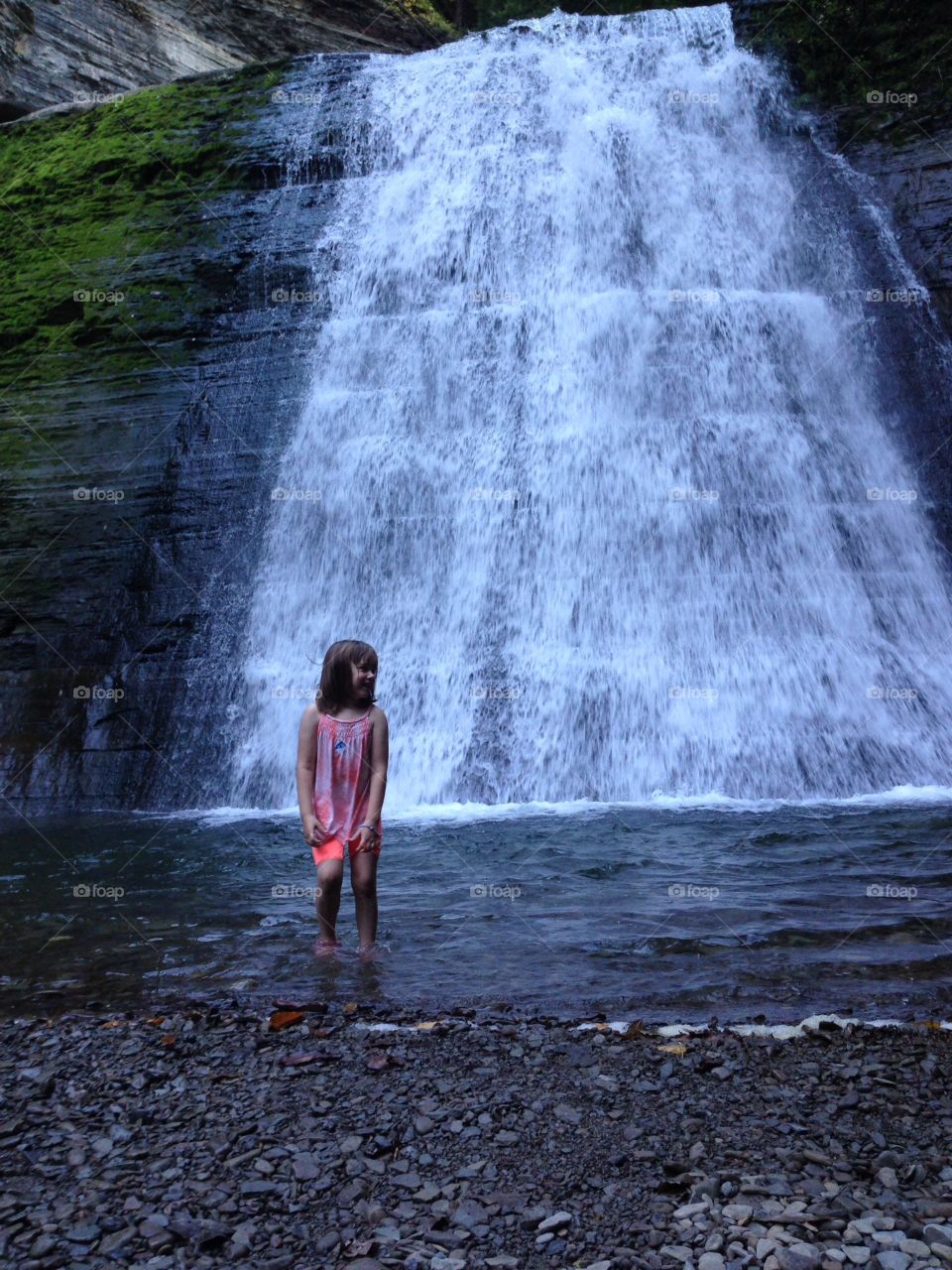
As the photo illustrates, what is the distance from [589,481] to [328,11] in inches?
726

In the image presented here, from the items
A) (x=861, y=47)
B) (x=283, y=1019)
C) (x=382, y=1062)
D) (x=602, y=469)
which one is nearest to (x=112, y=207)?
(x=602, y=469)

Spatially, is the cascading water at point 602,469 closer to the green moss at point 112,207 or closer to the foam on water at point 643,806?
the foam on water at point 643,806

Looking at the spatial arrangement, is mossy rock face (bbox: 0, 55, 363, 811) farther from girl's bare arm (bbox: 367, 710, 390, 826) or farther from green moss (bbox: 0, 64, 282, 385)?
girl's bare arm (bbox: 367, 710, 390, 826)

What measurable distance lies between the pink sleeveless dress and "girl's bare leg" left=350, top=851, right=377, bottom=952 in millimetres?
56

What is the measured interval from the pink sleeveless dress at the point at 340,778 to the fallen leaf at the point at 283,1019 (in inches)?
36.9

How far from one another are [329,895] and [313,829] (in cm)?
35

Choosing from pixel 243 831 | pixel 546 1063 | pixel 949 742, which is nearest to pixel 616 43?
pixel 949 742

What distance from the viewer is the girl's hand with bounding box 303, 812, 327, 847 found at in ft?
15.0

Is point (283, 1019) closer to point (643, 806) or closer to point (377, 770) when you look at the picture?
point (377, 770)

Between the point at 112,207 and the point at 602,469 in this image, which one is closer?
the point at 602,469

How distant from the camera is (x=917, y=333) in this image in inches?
531

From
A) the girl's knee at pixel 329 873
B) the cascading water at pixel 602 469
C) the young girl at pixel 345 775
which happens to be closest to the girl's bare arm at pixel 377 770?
the young girl at pixel 345 775

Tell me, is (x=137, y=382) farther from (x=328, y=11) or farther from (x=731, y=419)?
(x=328, y=11)

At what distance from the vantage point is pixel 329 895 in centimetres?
469
